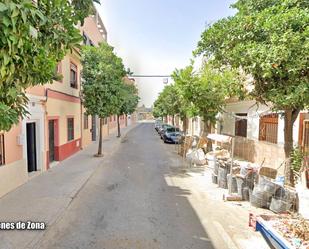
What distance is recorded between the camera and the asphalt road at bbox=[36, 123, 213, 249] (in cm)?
504

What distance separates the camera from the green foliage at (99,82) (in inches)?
540

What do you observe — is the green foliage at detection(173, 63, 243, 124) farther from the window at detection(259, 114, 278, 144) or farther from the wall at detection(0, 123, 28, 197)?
the wall at detection(0, 123, 28, 197)

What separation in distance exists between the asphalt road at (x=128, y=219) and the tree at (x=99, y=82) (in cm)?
529

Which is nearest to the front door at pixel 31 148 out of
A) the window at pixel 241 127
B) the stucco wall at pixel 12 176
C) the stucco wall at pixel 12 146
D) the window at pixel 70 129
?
the stucco wall at pixel 12 176

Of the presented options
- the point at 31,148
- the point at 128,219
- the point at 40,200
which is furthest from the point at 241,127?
the point at 40,200

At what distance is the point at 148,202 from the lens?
734 centimetres

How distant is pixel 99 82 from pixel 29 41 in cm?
1128

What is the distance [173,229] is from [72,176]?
5.68m

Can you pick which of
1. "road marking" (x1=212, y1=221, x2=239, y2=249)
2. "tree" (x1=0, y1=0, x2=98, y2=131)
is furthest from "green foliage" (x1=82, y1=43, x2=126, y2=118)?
"tree" (x1=0, y1=0, x2=98, y2=131)

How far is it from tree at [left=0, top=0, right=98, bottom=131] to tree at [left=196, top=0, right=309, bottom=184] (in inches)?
143

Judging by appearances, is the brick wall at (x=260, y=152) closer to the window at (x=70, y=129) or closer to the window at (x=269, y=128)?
the window at (x=269, y=128)

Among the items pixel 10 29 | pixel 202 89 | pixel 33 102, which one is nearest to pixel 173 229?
pixel 10 29

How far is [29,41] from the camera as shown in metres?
2.69

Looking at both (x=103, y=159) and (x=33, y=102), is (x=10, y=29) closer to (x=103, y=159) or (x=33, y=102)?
(x=33, y=102)
